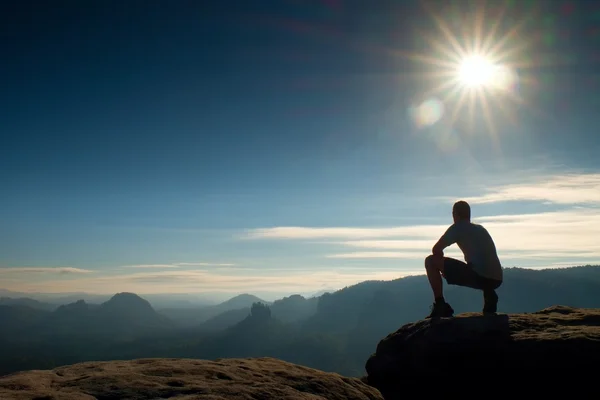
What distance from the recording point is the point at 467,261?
53.3 feet

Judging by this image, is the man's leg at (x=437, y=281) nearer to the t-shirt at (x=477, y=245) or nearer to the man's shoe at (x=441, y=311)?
the man's shoe at (x=441, y=311)

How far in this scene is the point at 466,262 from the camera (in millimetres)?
16312

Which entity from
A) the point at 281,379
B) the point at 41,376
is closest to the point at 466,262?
the point at 281,379

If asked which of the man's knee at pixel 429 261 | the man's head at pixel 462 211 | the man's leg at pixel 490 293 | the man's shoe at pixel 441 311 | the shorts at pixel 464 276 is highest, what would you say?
the man's head at pixel 462 211

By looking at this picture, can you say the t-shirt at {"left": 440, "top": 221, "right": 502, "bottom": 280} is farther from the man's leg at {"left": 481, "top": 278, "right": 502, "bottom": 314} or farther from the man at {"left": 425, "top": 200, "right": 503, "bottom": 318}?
the man's leg at {"left": 481, "top": 278, "right": 502, "bottom": 314}

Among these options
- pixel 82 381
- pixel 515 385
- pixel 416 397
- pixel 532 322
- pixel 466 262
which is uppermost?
pixel 466 262

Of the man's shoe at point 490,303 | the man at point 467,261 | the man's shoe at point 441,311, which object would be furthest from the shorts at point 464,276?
the man's shoe at point 441,311

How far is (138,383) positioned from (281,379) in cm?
511

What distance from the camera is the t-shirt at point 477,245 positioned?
15773 millimetres

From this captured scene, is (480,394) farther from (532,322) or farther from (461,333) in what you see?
(532,322)

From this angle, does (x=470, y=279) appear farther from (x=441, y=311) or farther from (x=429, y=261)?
(x=441, y=311)

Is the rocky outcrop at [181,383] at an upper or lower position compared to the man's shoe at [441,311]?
lower

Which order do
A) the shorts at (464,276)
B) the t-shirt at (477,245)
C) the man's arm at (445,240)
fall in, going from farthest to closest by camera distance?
the man's arm at (445,240)
the shorts at (464,276)
the t-shirt at (477,245)

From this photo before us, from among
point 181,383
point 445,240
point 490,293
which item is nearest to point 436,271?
point 445,240
